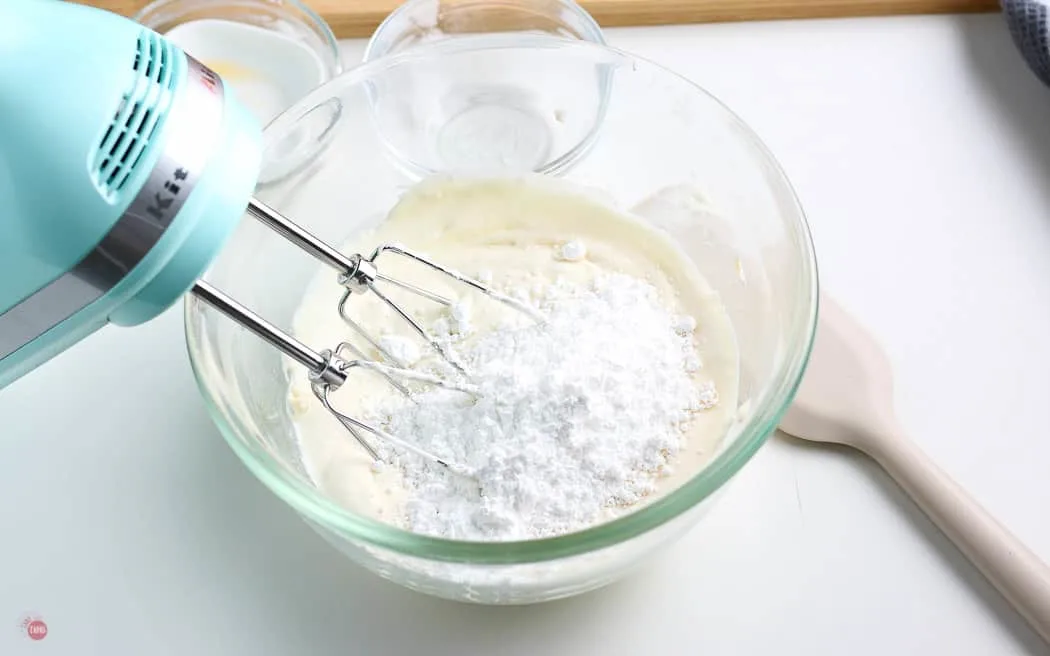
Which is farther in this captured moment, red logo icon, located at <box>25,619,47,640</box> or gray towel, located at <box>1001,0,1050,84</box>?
gray towel, located at <box>1001,0,1050,84</box>

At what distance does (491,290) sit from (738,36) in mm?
459

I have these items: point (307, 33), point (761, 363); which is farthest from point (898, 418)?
point (307, 33)

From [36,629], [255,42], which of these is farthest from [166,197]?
[255,42]

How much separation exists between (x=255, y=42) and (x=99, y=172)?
61cm

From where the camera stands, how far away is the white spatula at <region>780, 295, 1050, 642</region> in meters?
0.65

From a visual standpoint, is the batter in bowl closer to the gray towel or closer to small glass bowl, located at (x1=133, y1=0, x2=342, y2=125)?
small glass bowl, located at (x1=133, y1=0, x2=342, y2=125)

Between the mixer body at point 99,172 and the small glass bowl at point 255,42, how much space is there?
1.58 feet

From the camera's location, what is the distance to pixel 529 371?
0.68 meters

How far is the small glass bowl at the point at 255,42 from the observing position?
39.4 inches

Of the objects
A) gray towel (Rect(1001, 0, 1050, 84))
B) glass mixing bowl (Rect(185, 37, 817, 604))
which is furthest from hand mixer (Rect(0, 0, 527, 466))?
gray towel (Rect(1001, 0, 1050, 84))

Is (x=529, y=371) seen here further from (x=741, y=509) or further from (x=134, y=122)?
(x=134, y=122)

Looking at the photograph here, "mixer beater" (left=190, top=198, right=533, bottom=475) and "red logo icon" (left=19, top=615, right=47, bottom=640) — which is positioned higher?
"mixer beater" (left=190, top=198, right=533, bottom=475)

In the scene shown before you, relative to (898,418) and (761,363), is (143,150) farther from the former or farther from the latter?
(898,418)

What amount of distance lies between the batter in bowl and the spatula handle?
13 centimetres
